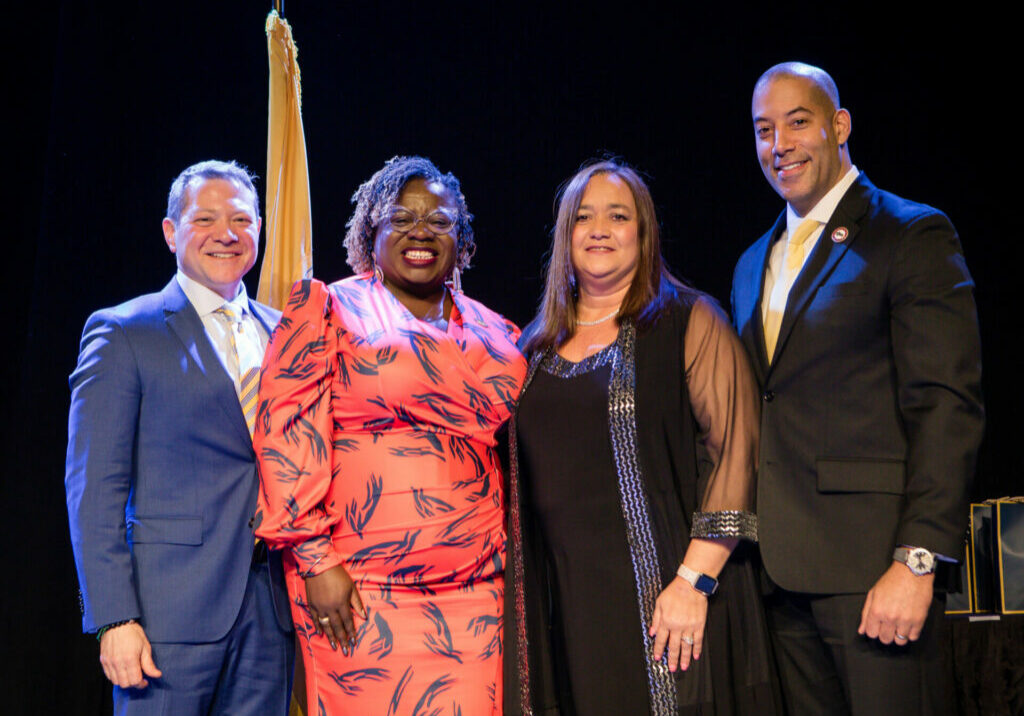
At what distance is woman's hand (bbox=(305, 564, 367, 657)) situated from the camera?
7.14ft

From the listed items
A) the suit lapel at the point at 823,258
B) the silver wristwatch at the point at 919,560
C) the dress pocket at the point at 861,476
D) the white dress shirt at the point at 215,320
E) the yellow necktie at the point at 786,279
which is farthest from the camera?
the white dress shirt at the point at 215,320

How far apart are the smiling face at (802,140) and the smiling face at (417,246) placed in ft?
2.87

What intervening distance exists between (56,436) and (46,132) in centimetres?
122

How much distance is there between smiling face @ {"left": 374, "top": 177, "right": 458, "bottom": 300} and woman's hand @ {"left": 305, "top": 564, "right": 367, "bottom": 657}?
2.55 ft

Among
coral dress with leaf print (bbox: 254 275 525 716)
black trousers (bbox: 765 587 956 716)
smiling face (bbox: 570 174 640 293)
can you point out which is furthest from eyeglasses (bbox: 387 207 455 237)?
black trousers (bbox: 765 587 956 716)

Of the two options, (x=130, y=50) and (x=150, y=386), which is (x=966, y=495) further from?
(x=130, y=50)

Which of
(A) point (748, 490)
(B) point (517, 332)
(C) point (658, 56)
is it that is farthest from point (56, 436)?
(C) point (658, 56)

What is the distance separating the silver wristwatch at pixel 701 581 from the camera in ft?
6.73

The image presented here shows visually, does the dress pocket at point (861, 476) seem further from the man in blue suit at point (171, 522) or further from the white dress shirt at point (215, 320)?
the white dress shirt at point (215, 320)

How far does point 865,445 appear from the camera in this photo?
6.75ft

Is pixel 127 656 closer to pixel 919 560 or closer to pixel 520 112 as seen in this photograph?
pixel 919 560

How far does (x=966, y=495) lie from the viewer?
6.40ft

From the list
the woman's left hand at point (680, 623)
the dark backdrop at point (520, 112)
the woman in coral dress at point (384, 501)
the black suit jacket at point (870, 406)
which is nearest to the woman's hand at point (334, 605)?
the woman in coral dress at point (384, 501)

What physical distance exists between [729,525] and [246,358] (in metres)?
1.35
